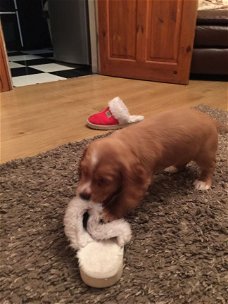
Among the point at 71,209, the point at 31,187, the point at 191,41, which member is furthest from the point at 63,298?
the point at 191,41

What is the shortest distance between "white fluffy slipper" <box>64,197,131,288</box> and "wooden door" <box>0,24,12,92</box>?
167cm

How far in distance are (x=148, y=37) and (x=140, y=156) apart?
1931mm

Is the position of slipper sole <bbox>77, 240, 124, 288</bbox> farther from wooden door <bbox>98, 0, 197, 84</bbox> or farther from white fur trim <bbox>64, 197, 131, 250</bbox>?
wooden door <bbox>98, 0, 197, 84</bbox>

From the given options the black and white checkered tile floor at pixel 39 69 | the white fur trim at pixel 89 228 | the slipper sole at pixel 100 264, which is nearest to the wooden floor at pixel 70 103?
the black and white checkered tile floor at pixel 39 69

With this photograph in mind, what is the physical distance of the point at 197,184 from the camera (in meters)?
1.03

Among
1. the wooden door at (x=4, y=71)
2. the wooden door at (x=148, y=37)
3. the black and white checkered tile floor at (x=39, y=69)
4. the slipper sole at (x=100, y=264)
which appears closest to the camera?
the slipper sole at (x=100, y=264)

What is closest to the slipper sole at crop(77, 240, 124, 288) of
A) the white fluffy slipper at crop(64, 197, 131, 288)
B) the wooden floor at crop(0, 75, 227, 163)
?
the white fluffy slipper at crop(64, 197, 131, 288)

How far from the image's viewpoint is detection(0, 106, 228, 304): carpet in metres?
0.65

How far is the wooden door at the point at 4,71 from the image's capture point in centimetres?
211

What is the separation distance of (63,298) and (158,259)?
0.79 ft

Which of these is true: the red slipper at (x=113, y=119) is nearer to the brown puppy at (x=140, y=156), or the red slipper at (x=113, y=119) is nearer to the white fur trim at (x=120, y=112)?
the white fur trim at (x=120, y=112)

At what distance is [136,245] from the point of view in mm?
779

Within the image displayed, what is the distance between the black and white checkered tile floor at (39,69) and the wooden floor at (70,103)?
183mm

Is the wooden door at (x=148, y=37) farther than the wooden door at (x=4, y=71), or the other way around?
the wooden door at (x=148, y=37)
